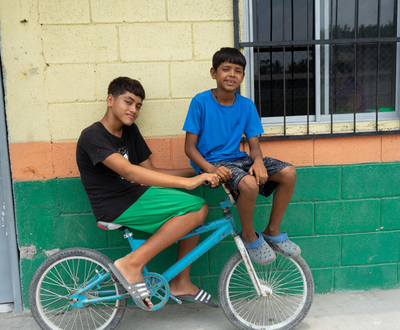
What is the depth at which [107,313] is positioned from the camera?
123 inches

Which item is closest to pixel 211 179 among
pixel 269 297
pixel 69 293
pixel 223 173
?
pixel 223 173

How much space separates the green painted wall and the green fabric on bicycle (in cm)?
54

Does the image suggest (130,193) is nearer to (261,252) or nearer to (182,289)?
(182,289)

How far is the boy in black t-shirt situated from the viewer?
253 centimetres

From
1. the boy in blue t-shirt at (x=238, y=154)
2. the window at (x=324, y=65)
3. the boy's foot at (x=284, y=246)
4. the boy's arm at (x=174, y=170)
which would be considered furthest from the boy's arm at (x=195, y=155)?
the window at (x=324, y=65)

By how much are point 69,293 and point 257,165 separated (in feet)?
5.64

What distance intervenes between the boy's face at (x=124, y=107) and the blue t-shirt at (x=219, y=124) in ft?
1.29

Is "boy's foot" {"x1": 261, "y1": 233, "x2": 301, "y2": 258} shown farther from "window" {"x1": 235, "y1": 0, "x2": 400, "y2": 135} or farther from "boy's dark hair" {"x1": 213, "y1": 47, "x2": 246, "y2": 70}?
"boy's dark hair" {"x1": 213, "y1": 47, "x2": 246, "y2": 70}

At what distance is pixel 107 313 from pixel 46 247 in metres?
0.72

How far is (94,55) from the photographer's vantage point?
3.08 m

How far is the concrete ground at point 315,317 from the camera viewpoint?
2934 mm

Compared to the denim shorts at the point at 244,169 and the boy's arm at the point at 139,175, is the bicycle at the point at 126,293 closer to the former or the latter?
the denim shorts at the point at 244,169

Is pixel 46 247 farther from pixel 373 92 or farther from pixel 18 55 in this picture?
pixel 373 92

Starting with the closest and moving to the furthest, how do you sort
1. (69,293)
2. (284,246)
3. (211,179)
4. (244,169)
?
(211,179) < (284,246) < (244,169) < (69,293)
